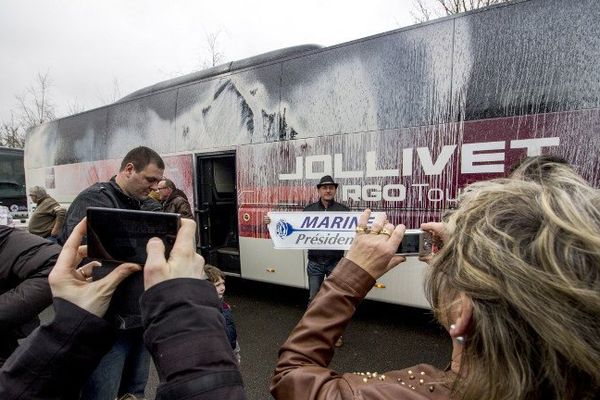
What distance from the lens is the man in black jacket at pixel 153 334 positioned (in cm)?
71

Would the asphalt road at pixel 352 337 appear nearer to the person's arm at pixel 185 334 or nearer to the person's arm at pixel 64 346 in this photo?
the person's arm at pixel 64 346

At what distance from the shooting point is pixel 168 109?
256 inches

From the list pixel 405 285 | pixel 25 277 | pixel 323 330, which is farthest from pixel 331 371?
pixel 405 285

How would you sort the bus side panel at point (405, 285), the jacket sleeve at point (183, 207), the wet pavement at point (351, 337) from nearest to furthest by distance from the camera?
the wet pavement at point (351, 337)
the bus side panel at point (405, 285)
the jacket sleeve at point (183, 207)

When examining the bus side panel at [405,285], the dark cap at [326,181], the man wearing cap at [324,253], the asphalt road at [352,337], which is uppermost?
the dark cap at [326,181]

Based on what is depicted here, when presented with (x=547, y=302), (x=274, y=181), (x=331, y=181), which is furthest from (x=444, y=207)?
(x=547, y=302)

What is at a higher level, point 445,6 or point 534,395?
point 445,6

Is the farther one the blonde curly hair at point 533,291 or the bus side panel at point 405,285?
the bus side panel at point 405,285

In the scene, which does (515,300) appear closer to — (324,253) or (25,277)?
(25,277)

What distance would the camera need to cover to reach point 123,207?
281 cm

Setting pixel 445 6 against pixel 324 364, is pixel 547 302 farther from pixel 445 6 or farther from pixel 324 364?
pixel 445 6

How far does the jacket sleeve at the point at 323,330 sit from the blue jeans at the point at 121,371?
5.33 ft

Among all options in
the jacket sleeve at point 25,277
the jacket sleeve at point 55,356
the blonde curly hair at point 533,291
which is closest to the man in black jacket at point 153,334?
the jacket sleeve at point 55,356

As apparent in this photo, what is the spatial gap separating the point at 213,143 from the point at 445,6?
334 inches
